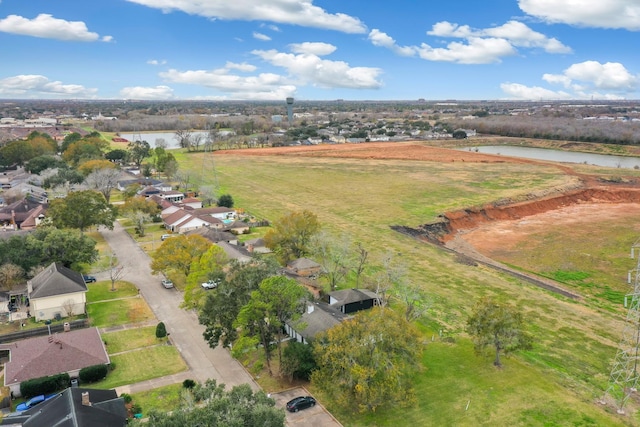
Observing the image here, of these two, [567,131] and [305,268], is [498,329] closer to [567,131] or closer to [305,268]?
[305,268]

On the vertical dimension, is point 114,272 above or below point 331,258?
below

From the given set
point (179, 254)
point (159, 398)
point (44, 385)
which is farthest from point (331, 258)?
point (44, 385)

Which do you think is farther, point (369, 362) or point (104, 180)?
point (104, 180)

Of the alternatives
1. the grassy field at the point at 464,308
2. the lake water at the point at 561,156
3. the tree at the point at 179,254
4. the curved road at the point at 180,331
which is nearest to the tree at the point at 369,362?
the grassy field at the point at 464,308

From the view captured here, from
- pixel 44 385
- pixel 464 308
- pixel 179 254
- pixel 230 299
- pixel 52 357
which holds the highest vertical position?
pixel 230 299

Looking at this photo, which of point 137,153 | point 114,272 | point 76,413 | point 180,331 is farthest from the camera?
point 137,153

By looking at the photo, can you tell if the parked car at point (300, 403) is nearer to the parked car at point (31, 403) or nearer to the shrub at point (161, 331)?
the shrub at point (161, 331)

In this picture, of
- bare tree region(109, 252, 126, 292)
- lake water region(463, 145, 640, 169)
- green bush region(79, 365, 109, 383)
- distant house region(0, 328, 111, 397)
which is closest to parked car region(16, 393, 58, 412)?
distant house region(0, 328, 111, 397)

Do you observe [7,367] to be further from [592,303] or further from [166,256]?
[592,303]
